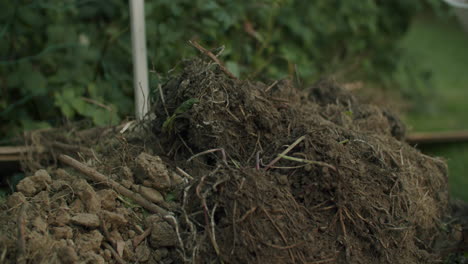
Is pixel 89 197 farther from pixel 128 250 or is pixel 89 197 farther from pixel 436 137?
pixel 436 137

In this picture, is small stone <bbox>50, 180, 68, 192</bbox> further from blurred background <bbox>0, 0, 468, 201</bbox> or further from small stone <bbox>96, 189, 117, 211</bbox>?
blurred background <bbox>0, 0, 468, 201</bbox>

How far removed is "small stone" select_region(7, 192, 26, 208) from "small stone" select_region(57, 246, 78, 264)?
1.00 ft

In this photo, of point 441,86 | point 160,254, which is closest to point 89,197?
point 160,254

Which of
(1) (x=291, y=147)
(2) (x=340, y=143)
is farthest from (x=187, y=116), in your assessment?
(2) (x=340, y=143)

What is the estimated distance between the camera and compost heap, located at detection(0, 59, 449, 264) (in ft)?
5.55

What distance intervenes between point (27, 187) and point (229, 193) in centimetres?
79

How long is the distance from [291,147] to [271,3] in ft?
6.49

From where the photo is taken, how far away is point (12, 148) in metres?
2.73

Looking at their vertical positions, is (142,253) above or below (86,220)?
below

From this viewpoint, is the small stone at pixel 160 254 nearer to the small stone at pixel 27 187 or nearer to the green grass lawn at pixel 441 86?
the small stone at pixel 27 187

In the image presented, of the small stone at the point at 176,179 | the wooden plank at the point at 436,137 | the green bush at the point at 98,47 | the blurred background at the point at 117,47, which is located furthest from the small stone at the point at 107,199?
the wooden plank at the point at 436,137

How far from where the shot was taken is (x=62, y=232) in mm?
1733

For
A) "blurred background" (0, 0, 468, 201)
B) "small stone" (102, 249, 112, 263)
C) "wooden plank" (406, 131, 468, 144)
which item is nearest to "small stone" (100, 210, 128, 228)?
"small stone" (102, 249, 112, 263)

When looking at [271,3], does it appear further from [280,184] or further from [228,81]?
[280,184]
